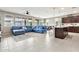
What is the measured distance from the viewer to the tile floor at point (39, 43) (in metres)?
2.80

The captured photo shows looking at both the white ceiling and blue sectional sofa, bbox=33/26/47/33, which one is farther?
blue sectional sofa, bbox=33/26/47/33

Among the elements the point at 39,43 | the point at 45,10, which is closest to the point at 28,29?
the point at 39,43

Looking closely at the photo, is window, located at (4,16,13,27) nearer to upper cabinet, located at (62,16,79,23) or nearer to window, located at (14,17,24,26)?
window, located at (14,17,24,26)

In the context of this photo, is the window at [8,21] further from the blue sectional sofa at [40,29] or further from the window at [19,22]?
the blue sectional sofa at [40,29]

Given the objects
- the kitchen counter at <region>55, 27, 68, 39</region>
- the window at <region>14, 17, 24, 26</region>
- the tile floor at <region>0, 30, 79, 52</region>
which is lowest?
the tile floor at <region>0, 30, 79, 52</region>

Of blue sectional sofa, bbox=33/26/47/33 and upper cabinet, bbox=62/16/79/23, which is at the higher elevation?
upper cabinet, bbox=62/16/79/23

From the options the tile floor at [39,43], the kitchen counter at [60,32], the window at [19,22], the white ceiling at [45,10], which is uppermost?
the white ceiling at [45,10]

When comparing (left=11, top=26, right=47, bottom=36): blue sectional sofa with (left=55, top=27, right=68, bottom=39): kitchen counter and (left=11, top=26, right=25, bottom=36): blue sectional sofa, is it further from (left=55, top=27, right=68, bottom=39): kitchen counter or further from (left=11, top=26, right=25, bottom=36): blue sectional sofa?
(left=55, top=27, right=68, bottom=39): kitchen counter

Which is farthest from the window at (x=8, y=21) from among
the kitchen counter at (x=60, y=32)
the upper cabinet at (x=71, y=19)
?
the upper cabinet at (x=71, y=19)

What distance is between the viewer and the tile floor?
9.18 ft

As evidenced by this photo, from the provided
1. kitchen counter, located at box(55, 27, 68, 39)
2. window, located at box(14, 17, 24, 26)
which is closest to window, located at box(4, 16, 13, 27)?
window, located at box(14, 17, 24, 26)

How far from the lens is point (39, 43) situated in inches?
114
